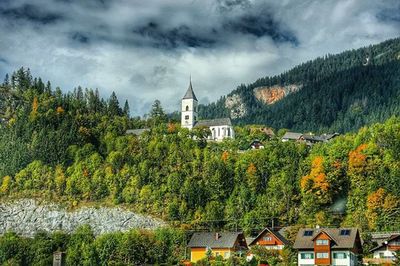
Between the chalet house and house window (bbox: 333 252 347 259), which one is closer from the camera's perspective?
house window (bbox: 333 252 347 259)

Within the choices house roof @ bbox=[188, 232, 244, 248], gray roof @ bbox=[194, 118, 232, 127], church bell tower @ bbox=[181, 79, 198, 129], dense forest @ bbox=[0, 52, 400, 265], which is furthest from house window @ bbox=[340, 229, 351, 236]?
church bell tower @ bbox=[181, 79, 198, 129]

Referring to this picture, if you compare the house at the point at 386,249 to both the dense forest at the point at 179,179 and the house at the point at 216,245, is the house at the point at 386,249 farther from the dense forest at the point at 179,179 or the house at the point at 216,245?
the house at the point at 216,245

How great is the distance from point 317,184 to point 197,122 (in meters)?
66.0

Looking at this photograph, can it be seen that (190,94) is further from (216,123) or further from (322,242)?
(322,242)

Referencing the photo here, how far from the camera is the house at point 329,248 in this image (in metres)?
70.9

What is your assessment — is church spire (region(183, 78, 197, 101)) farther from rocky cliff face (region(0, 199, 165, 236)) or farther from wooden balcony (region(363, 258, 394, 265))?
wooden balcony (region(363, 258, 394, 265))

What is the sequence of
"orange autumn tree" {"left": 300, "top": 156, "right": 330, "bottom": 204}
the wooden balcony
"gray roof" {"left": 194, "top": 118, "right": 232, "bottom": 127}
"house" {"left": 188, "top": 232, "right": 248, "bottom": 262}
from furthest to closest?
"gray roof" {"left": 194, "top": 118, "right": 232, "bottom": 127}, "orange autumn tree" {"left": 300, "top": 156, "right": 330, "bottom": 204}, "house" {"left": 188, "top": 232, "right": 248, "bottom": 262}, the wooden balcony

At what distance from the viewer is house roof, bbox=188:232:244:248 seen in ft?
274

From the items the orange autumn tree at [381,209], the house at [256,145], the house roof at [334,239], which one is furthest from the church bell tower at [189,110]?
the house roof at [334,239]

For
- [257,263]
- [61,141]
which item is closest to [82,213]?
[61,141]

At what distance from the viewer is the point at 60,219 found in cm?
11256

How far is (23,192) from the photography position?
121 metres

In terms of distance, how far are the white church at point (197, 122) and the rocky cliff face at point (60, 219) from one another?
48485 millimetres

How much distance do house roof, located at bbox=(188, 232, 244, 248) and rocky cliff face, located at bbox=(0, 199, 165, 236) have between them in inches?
749
